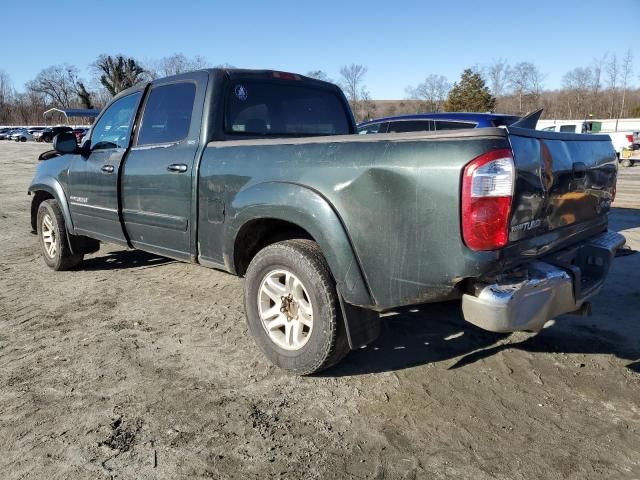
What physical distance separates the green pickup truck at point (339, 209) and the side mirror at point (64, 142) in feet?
1.76

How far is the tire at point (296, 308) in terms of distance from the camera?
3.01 meters

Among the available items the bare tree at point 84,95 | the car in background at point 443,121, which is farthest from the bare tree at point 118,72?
the car in background at point 443,121

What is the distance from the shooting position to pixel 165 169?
3.95 meters

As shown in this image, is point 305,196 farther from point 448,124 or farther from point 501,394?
point 448,124

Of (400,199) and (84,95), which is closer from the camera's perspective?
(400,199)

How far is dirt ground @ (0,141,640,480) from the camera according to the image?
8.10 feet

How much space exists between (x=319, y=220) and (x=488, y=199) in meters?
0.93

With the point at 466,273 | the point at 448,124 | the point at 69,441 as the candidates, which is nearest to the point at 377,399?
the point at 466,273

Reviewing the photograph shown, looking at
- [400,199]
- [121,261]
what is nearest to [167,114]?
[400,199]

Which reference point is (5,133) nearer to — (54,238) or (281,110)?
(54,238)

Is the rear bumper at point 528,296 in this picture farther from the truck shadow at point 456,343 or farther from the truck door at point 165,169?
the truck door at point 165,169

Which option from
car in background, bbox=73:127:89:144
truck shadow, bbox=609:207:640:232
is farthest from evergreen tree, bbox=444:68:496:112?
truck shadow, bbox=609:207:640:232

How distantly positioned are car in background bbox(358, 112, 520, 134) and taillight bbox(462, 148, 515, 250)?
6.00m

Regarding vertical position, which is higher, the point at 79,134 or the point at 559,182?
the point at 79,134
